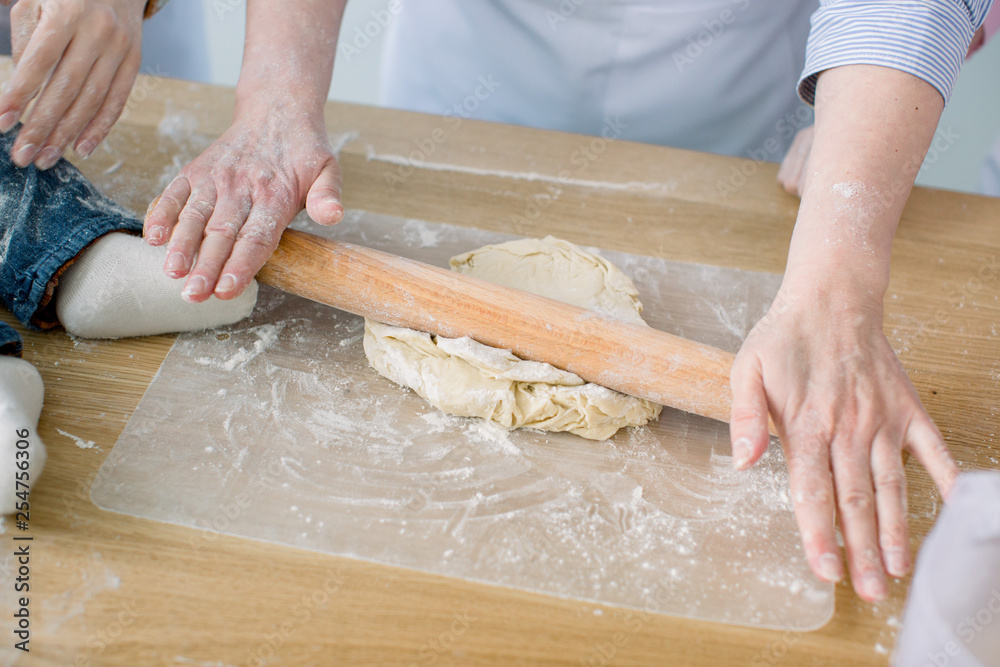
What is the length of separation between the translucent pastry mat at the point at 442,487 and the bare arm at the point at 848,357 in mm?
172

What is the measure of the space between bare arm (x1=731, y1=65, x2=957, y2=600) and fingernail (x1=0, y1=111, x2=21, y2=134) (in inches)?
58.1

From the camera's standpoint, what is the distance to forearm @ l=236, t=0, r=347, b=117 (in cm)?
156

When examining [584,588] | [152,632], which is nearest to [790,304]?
[584,588]

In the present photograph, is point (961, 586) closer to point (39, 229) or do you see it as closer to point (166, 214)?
point (166, 214)

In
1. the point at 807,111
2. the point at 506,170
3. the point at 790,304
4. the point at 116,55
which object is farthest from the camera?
the point at 807,111

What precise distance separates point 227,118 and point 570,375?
4.45 ft

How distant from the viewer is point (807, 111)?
2.19 metres

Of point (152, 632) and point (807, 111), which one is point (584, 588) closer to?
point (152, 632)

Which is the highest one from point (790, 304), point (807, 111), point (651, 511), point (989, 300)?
point (807, 111)

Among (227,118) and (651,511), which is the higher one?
(227,118)

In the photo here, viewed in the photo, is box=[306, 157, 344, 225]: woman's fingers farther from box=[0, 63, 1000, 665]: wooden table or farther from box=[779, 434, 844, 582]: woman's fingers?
box=[779, 434, 844, 582]: woman's fingers

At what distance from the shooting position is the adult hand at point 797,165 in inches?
76.1

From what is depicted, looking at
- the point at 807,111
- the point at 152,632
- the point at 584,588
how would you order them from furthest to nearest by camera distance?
1. the point at 807,111
2. the point at 584,588
3. the point at 152,632

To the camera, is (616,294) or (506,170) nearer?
(616,294)
